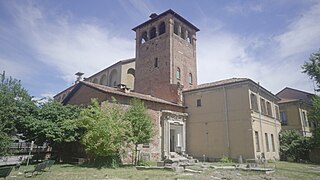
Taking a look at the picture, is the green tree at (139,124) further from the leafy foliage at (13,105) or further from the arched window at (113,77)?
the arched window at (113,77)

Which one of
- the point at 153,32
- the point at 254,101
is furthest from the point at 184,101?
the point at 153,32

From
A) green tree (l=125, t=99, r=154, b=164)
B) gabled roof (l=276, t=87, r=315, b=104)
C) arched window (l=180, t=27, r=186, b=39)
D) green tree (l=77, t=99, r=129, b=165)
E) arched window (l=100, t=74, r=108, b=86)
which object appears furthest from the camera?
arched window (l=100, t=74, r=108, b=86)

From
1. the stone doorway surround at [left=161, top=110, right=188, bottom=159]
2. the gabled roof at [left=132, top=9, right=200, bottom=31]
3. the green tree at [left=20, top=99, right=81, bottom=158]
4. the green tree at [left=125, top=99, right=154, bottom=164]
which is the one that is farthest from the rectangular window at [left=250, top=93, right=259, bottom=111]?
the green tree at [left=20, top=99, right=81, bottom=158]

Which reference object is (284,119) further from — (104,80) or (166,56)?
(104,80)

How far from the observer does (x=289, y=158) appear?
25250 millimetres

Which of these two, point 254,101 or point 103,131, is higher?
point 254,101

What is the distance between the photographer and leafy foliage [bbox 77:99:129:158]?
15.3m

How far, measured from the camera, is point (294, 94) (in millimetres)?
39062

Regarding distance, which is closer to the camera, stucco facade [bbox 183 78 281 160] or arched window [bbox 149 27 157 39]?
stucco facade [bbox 183 78 281 160]

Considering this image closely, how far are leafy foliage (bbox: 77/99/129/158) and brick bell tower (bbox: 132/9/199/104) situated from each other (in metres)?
10.8

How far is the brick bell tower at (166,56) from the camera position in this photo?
27797 mm

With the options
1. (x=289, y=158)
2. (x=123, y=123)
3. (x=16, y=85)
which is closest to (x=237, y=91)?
(x=289, y=158)

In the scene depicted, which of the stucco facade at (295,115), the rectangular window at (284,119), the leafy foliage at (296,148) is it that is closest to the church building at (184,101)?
the leafy foliage at (296,148)

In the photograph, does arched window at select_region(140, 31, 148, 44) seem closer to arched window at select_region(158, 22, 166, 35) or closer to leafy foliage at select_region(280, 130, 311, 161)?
arched window at select_region(158, 22, 166, 35)
